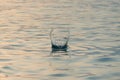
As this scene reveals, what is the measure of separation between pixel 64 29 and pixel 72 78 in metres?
17.2

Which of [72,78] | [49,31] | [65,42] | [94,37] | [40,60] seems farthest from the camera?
[49,31]

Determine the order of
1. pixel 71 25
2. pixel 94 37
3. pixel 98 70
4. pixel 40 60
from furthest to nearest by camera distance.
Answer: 1. pixel 71 25
2. pixel 94 37
3. pixel 40 60
4. pixel 98 70

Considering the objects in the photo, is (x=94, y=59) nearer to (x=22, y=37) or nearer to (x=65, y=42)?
(x=65, y=42)

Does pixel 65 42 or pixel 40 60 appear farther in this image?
pixel 65 42

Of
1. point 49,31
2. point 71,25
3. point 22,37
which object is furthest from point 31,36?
point 71,25

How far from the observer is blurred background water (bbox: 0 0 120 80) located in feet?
66.8

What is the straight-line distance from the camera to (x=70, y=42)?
94.7 ft

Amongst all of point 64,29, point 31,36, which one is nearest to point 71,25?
point 64,29

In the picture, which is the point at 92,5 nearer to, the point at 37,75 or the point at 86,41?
the point at 86,41

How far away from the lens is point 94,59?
23.2 meters

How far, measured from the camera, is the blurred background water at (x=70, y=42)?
66.8ft

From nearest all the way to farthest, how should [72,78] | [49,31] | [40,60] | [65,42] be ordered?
[72,78] < [40,60] < [65,42] < [49,31]

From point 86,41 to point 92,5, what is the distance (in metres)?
25.7

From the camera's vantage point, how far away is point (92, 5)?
54500mm
